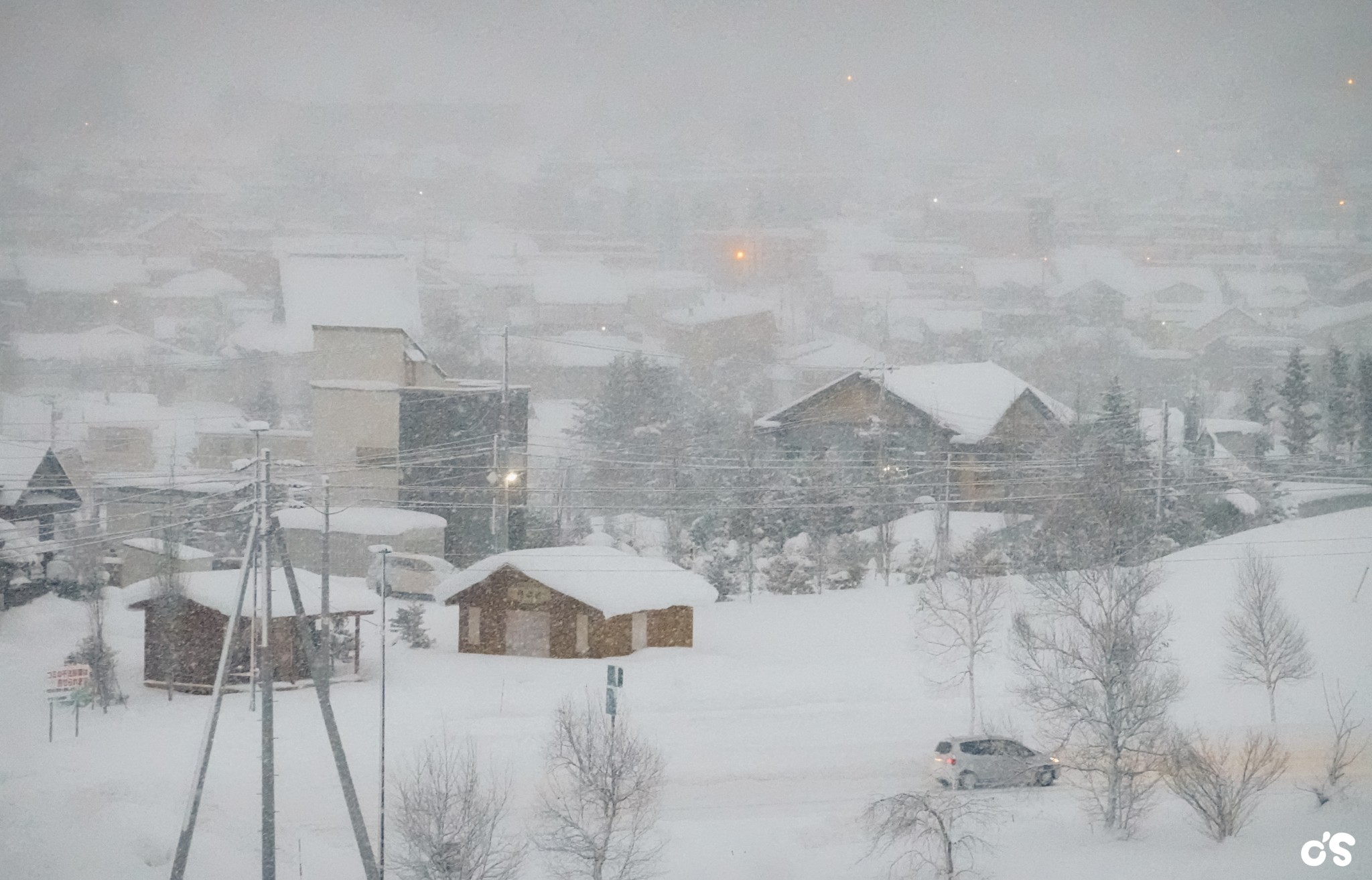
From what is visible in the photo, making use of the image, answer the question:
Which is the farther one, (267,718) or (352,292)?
(352,292)

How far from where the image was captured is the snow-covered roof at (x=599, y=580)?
1190 centimetres

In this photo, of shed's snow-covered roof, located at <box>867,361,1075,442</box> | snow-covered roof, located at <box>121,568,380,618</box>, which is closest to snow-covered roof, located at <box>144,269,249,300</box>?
snow-covered roof, located at <box>121,568,380,618</box>

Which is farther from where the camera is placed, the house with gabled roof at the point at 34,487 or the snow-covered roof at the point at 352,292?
the snow-covered roof at the point at 352,292

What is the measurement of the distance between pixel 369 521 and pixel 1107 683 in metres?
9.91

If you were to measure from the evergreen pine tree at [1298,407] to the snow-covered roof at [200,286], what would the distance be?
19.7 metres

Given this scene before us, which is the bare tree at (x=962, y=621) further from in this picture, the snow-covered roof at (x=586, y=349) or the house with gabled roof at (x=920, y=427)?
the snow-covered roof at (x=586, y=349)

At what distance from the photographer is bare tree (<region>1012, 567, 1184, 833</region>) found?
9844mm

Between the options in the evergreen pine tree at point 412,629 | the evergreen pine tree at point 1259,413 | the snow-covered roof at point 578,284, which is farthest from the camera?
the snow-covered roof at point 578,284

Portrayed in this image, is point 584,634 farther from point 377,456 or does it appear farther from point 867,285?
point 867,285

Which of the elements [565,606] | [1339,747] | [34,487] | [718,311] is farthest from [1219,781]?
[718,311]

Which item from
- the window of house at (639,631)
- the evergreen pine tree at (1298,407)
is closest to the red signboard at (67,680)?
the window of house at (639,631)

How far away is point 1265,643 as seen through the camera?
11.8 metres

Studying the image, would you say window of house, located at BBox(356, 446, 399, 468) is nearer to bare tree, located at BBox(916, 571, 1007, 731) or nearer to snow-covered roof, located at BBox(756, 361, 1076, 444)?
snow-covered roof, located at BBox(756, 361, 1076, 444)

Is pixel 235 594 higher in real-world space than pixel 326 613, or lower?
higher
